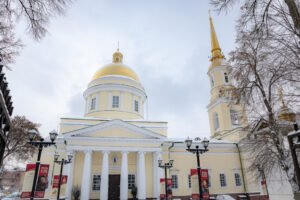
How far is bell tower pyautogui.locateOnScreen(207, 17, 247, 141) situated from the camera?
86.6 ft

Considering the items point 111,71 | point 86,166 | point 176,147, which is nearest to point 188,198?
point 176,147

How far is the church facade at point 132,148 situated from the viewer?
62.8 ft

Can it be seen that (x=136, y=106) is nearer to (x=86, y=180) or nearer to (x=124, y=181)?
(x=124, y=181)

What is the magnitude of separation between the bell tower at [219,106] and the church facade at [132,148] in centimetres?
12

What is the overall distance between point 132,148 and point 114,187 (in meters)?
4.72

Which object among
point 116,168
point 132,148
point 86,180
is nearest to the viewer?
point 86,180

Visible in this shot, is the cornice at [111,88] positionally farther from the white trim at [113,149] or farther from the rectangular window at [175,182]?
the rectangular window at [175,182]

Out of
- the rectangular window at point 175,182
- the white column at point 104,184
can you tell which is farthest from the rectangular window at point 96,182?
the rectangular window at point 175,182

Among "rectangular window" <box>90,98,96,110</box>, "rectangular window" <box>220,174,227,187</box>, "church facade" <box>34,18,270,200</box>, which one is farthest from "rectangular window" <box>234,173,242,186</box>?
"rectangular window" <box>90,98,96,110</box>

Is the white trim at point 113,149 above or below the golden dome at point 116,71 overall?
below

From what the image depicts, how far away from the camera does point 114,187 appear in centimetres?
2078

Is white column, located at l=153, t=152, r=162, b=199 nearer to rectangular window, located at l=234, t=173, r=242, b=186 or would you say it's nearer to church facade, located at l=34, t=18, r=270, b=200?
church facade, located at l=34, t=18, r=270, b=200

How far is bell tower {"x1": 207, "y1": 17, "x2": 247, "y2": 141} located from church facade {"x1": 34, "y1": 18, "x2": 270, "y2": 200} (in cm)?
12

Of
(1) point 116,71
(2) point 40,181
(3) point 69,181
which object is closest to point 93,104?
(1) point 116,71
